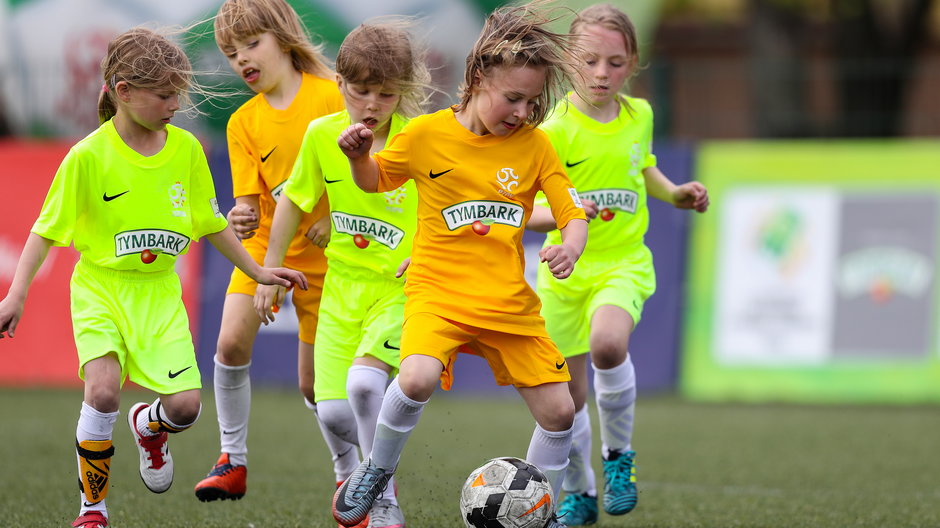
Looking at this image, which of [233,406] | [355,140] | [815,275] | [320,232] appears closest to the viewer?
[355,140]

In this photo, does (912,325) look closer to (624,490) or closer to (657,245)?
(657,245)

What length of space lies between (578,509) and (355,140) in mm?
2139

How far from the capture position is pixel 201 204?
479cm

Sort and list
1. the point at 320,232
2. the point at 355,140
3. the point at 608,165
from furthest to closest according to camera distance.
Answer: the point at 608,165, the point at 320,232, the point at 355,140

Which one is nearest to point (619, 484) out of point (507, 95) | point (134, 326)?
point (507, 95)

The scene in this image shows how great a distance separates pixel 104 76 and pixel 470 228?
1.48m

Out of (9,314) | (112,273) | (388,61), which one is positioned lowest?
(9,314)

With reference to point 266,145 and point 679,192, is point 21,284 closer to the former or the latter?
point 266,145

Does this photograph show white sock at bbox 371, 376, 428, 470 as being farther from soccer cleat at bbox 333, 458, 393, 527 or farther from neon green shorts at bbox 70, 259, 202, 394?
neon green shorts at bbox 70, 259, 202, 394

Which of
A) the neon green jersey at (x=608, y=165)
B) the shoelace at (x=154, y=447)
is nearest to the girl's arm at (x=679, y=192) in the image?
the neon green jersey at (x=608, y=165)

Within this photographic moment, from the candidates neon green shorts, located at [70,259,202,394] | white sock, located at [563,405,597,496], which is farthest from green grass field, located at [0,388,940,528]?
neon green shorts, located at [70,259,202,394]

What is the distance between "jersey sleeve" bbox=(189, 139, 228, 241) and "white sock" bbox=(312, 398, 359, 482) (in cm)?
82

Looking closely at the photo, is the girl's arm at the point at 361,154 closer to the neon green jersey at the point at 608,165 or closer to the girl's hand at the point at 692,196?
the neon green jersey at the point at 608,165

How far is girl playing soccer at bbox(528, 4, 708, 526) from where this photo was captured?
521cm
